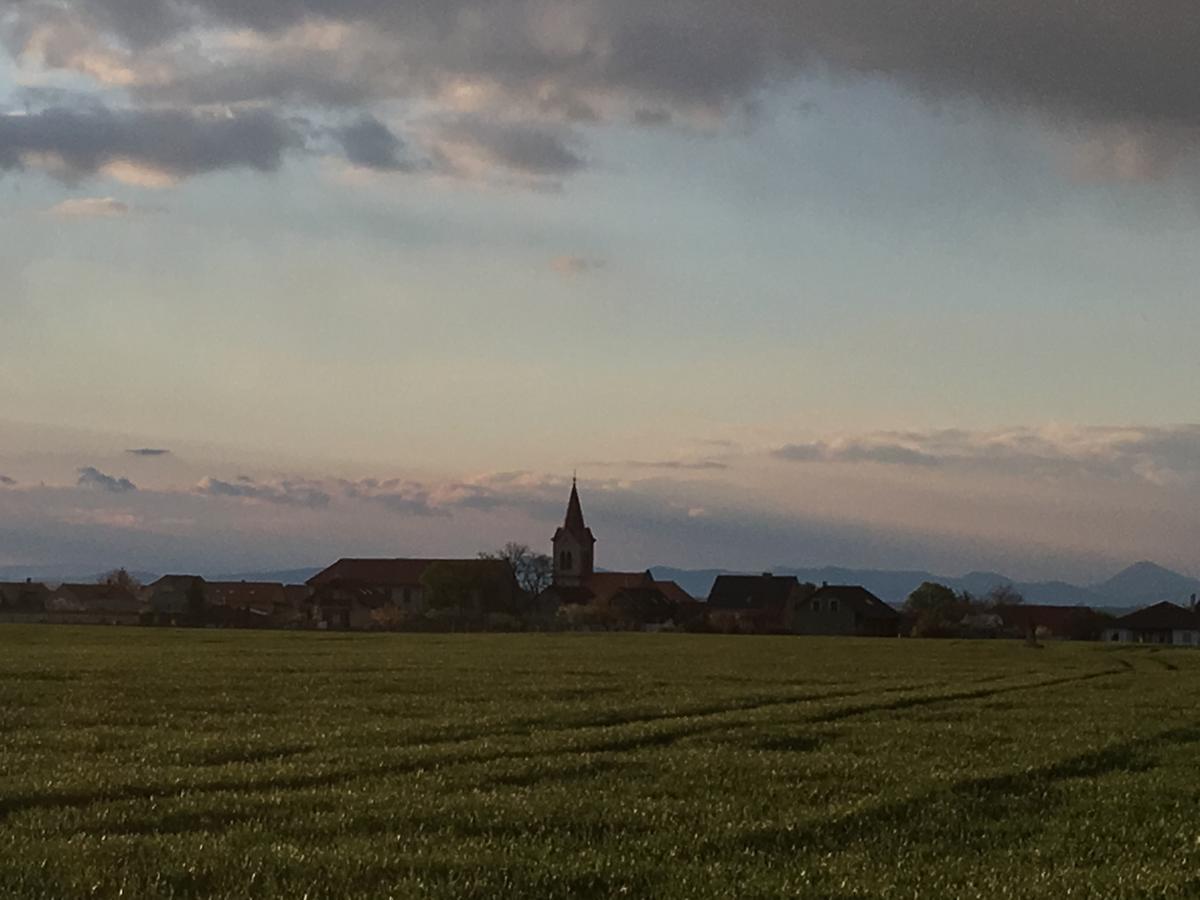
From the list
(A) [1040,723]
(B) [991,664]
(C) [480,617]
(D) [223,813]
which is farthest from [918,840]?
(C) [480,617]

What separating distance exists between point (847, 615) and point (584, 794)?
596 feet

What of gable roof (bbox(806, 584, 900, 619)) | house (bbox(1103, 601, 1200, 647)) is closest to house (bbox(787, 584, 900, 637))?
gable roof (bbox(806, 584, 900, 619))

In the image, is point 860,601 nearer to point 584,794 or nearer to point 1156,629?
point 1156,629

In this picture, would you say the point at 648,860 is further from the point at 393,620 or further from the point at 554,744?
the point at 393,620

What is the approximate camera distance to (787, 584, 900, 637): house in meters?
192

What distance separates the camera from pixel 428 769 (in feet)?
70.3

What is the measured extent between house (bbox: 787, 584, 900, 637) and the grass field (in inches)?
5998

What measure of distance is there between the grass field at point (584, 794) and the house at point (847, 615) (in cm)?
15234

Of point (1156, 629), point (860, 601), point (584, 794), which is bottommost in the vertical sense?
point (584, 794)

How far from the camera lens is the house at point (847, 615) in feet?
628

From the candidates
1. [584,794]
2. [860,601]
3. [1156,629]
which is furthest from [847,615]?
[584,794]

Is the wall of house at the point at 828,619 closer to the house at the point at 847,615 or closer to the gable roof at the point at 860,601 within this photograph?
the house at the point at 847,615

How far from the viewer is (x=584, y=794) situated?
Answer: 61.2ft

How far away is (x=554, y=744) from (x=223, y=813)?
362 inches
